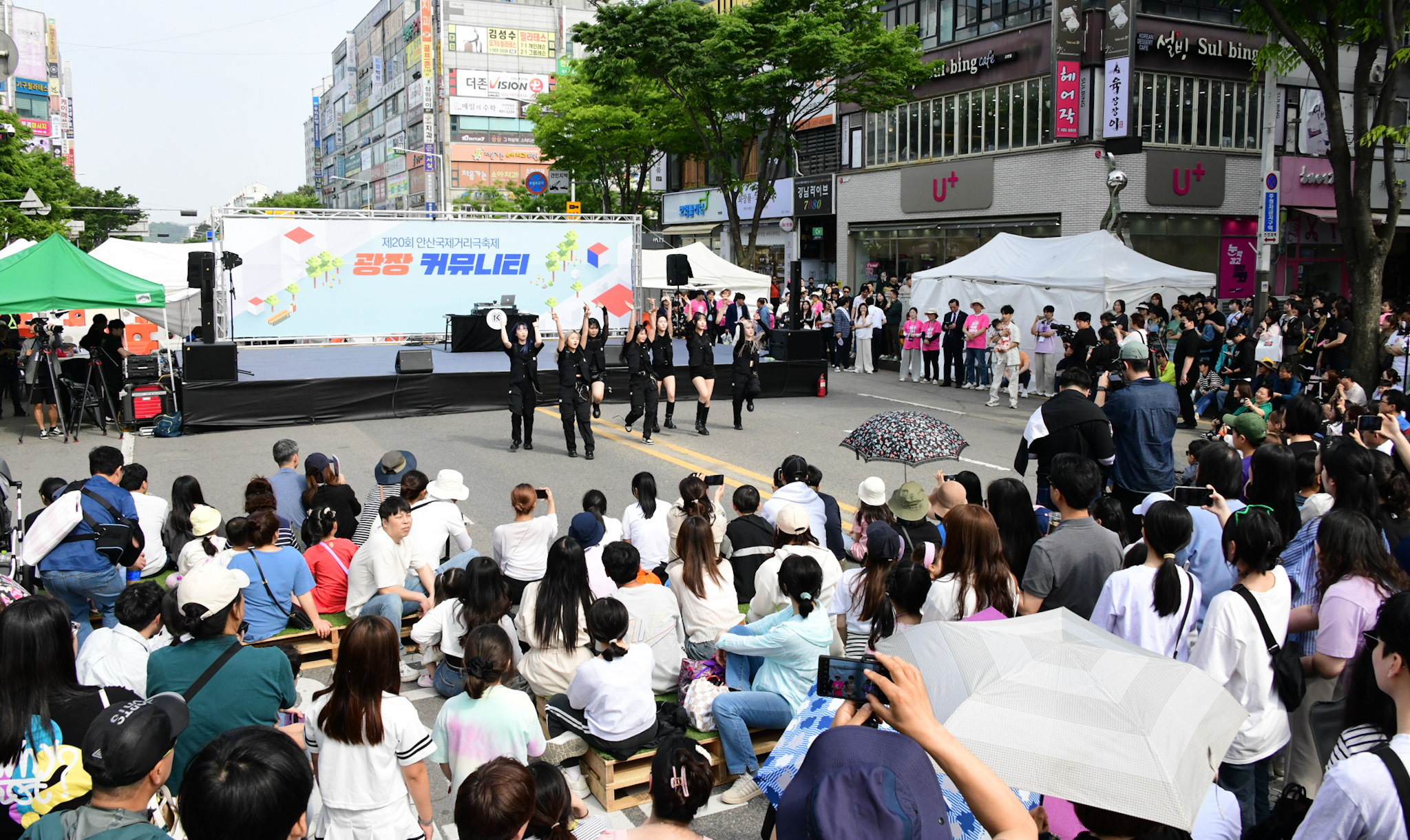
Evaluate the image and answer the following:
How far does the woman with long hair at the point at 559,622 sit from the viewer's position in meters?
5.38

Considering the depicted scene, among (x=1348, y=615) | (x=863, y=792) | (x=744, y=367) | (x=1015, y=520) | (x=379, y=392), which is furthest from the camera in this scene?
(x=379, y=392)

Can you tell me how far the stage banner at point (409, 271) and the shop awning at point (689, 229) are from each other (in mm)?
21001

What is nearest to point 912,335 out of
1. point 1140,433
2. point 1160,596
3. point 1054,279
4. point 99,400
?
point 1054,279

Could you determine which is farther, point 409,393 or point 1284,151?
point 1284,151

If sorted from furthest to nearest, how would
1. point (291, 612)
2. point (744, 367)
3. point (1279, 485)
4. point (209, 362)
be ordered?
point (209, 362)
point (744, 367)
point (291, 612)
point (1279, 485)

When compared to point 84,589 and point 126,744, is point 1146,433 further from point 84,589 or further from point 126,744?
point 84,589

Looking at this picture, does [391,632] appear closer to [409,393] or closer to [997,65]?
[409,393]

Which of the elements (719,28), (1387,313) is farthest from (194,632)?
(719,28)

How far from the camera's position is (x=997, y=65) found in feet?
100

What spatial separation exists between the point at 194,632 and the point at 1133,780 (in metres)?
3.63

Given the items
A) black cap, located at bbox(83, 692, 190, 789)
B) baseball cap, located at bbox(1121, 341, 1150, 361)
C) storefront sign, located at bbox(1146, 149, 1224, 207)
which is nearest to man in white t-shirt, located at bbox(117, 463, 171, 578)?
black cap, located at bbox(83, 692, 190, 789)

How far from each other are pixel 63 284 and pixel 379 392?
4.64 meters

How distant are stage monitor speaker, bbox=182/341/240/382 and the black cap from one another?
13804mm

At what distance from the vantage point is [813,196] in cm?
3941
